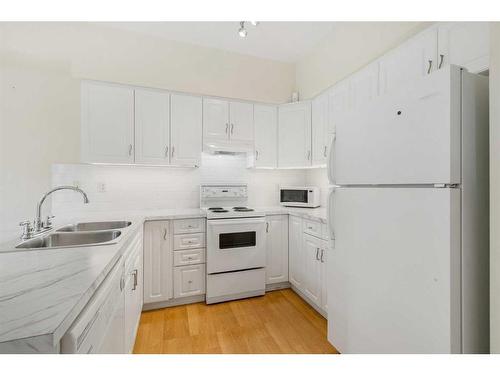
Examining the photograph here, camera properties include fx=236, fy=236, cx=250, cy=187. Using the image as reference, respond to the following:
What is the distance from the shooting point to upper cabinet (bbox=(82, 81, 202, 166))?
2316mm

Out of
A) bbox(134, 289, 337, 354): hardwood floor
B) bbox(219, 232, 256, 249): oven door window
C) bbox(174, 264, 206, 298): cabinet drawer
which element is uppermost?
bbox(219, 232, 256, 249): oven door window

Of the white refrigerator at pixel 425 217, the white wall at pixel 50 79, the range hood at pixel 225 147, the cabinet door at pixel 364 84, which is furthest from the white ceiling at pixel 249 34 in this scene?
the white refrigerator at pixel 425 217

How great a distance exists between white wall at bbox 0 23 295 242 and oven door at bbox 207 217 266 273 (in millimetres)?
1627

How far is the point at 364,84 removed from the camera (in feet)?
6.70

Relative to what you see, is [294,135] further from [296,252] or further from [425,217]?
[425,217]

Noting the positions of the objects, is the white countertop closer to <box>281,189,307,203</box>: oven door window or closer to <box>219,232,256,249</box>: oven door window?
<box>219,232,256,249</box>: oven door window

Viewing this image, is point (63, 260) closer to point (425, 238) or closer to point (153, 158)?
point (425, 238)

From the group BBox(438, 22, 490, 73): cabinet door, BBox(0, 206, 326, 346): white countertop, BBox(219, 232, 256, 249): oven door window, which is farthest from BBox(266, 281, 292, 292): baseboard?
BBox(438, 22, 490, 73): cabinet door

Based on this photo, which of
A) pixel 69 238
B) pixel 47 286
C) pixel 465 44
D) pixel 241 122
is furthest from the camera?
pixel 241 122

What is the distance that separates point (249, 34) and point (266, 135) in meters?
1.13

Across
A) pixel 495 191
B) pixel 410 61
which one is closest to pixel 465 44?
pixel 410 61

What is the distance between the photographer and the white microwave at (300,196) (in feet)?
9.03

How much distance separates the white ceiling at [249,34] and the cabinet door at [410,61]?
1.08 metres

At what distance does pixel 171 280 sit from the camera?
7.57 ft
